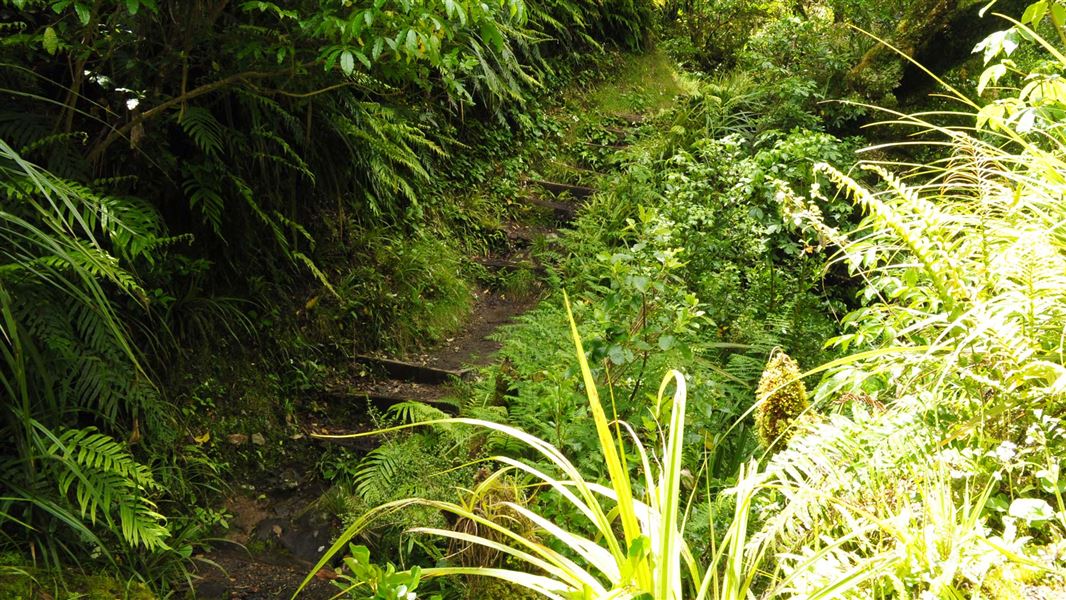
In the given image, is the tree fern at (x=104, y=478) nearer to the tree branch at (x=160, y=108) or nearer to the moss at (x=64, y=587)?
the moss at (x=64, y=587)

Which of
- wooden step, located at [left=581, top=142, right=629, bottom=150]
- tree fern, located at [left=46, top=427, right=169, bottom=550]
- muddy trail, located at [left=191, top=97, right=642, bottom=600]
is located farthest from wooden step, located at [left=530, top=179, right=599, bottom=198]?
tree fern, located at [left=46, top=427, right=169, bottom=550]

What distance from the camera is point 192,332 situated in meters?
3.63

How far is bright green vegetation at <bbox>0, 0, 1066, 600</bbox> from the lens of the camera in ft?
5.85

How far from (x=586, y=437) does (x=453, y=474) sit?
677 mm

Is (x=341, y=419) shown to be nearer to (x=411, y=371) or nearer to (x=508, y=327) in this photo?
(x=411, y=371)

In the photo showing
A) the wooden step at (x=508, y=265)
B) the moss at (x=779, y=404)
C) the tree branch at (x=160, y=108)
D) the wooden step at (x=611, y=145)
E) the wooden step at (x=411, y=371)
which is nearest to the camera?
the moss at (x=779, y=404)

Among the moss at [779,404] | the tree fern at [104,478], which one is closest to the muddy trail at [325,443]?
the tree fern at [104,478]

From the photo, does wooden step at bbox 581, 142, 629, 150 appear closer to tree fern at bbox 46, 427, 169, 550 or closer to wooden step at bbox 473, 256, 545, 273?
wooden step at bbox 473, 256, 545, 273

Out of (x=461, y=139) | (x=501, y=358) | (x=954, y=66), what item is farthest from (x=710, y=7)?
(x=501, y=358)

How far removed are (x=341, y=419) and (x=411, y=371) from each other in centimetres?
52

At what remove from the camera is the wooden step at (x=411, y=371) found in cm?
445

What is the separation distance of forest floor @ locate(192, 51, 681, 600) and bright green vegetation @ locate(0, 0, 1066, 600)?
0.31 feet

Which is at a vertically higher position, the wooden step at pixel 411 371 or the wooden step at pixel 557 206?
the wooden step at pixel 557 206

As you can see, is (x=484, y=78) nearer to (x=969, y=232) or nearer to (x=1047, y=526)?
(x=969, y=232)
